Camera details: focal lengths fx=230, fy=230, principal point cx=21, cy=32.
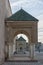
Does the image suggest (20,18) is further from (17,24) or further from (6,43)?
(6,43)

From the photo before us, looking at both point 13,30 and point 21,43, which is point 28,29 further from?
point 21,43

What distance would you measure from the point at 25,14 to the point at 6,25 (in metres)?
3.26

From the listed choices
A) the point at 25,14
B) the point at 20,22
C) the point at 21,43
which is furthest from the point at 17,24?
the point at 21,43

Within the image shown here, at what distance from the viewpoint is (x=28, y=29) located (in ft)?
92.3

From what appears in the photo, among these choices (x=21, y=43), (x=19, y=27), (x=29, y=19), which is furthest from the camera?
(x=21, y=43)

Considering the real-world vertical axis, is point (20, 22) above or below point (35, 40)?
above

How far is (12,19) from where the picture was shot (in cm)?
2673

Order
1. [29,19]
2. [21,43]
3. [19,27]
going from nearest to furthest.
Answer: [29,19], [19,27], [21,43]

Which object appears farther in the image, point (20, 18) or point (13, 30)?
point (13, 30)

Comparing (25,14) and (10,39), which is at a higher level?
(25,14)

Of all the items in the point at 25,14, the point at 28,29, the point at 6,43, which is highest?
the point at 25,14

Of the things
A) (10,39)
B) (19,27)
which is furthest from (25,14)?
(10,39)

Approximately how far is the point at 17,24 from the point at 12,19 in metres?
0.84

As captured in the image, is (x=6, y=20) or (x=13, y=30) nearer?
(x=6, y=20)
